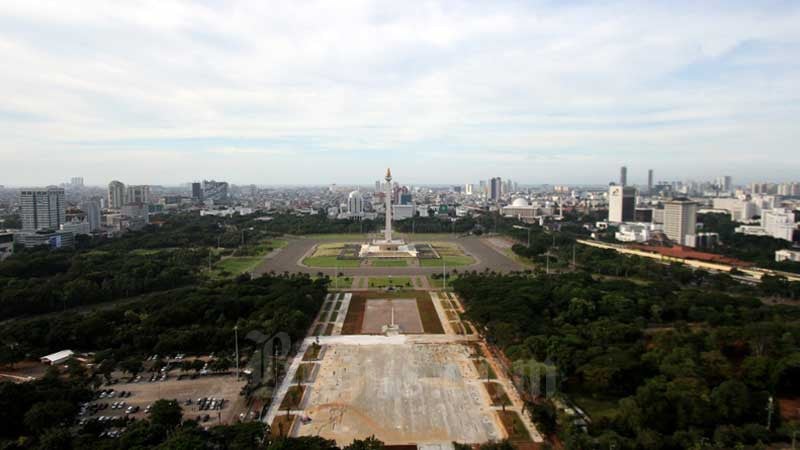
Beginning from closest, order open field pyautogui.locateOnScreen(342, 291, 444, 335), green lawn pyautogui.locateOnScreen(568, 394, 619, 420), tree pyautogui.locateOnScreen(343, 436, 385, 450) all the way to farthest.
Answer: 1. tree pyautogui.locateOnScreen(343, 436, 385, 450)
2. green lawn pyautogui.locateOnScreen(568, 394, 619, 420)
3. open field pyautogui.locateOnScreen(342, 291, 444, 335)

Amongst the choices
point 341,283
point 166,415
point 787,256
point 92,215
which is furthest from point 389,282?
point 92,215

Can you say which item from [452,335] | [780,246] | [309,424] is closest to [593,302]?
[452,335]

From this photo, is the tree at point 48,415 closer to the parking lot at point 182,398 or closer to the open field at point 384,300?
the parking lot at point 182,398

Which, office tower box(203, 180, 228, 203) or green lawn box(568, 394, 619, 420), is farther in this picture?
office tower box(203, 180, 228, 203)

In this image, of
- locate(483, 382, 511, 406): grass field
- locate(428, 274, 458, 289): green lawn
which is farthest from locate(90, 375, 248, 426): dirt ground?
locate(428, 274, 458, 289): green lawn

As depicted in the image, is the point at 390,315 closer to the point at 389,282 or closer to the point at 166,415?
the point at 389,282

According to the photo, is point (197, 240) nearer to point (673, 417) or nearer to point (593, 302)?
point (593, 302)

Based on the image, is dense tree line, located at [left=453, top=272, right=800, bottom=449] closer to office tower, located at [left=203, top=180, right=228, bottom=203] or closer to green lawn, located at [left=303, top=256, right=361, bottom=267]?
green lawn, located at [left=303, top=256, right=361, bottom=267]
